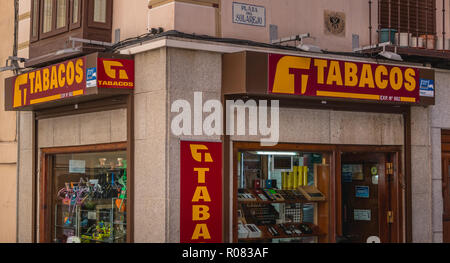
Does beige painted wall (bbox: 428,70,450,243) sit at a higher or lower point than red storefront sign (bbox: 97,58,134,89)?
lower

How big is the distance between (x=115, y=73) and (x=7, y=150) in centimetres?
480

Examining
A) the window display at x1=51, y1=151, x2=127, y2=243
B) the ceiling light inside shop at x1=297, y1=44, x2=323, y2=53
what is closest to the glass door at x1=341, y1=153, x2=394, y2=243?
the ceiling light inside shop at x1=297, y1=44, x2=323, y2=53

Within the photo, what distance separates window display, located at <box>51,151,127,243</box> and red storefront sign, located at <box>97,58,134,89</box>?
3.69ft

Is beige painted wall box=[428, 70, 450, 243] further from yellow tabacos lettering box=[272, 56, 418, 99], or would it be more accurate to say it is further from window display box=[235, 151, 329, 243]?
window display box=[235, 151, 329, 243]

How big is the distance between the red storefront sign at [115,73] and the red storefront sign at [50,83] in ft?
1.34

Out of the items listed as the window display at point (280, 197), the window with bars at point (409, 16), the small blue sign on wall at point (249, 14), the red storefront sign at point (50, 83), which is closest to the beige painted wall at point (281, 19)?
the small blue sign on wall at point (249, 14)

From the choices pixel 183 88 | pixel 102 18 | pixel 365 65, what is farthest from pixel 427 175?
pixel 102 18

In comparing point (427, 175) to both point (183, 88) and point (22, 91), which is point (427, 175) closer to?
point (183, 88)

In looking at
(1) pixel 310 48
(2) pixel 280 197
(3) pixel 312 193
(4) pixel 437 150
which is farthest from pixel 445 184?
(1) pixel 310 48

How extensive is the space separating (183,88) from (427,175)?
15.1ft

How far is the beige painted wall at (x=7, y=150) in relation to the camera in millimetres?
14125

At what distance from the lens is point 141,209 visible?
10359mm

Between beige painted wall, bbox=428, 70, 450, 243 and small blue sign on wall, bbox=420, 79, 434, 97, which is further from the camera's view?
beige painted wall, bbox=428, 70, 450, 243

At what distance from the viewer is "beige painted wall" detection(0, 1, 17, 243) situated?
1412 cm
